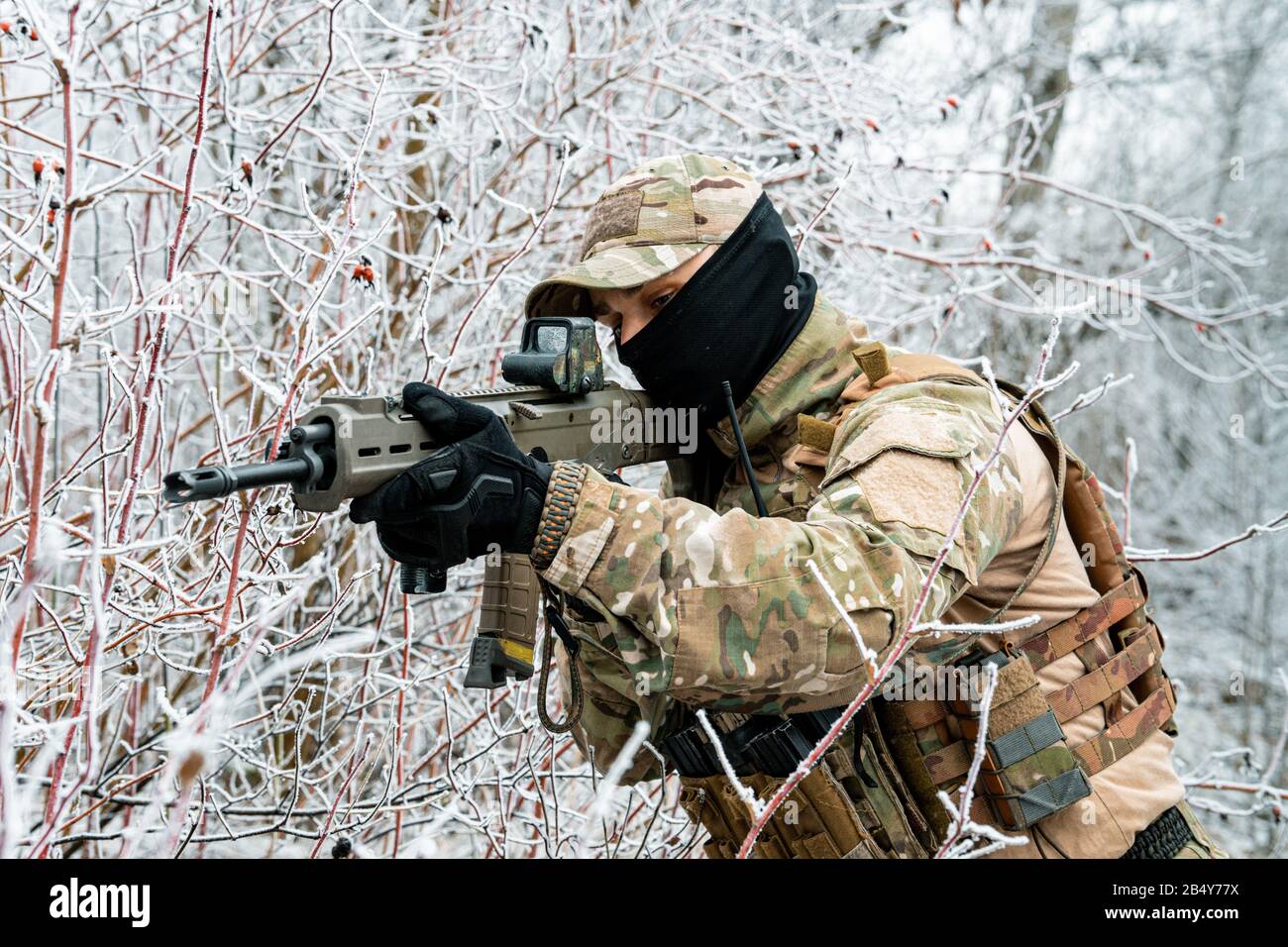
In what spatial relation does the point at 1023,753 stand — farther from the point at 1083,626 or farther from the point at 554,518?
the point at 554,518

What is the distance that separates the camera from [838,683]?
192 cm

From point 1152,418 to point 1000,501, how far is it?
41.6 feet

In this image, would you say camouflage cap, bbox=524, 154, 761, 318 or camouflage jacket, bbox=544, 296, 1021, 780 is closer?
camouflage jacket, bbox=544, 296, 1021, 780

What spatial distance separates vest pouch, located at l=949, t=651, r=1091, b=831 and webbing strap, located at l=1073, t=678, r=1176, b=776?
0.09 m

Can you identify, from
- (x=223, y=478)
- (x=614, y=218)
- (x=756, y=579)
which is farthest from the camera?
(x=614, y=218)

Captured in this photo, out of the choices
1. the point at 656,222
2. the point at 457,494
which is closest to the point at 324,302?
the point at 656,222

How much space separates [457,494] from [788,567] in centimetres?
56

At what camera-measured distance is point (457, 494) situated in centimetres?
186

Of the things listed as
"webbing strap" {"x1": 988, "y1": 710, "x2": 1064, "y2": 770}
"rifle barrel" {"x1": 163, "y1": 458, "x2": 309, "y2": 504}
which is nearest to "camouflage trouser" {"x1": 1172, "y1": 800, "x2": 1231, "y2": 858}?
"webbing strap" {"x1": 988, "y1": 710, "x2": 1064, "y2": 770}

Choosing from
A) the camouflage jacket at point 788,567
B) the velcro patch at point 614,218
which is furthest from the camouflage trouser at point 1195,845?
the velcro patch at point 614,218

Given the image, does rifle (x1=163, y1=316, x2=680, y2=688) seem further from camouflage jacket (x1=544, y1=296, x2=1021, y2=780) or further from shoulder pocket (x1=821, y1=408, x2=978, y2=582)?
shoulder pocket (x1=821, y1=408, x2=978, y2=582)

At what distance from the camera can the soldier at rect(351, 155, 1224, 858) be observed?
1877 millimetres

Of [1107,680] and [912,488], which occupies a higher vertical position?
[912,488]
